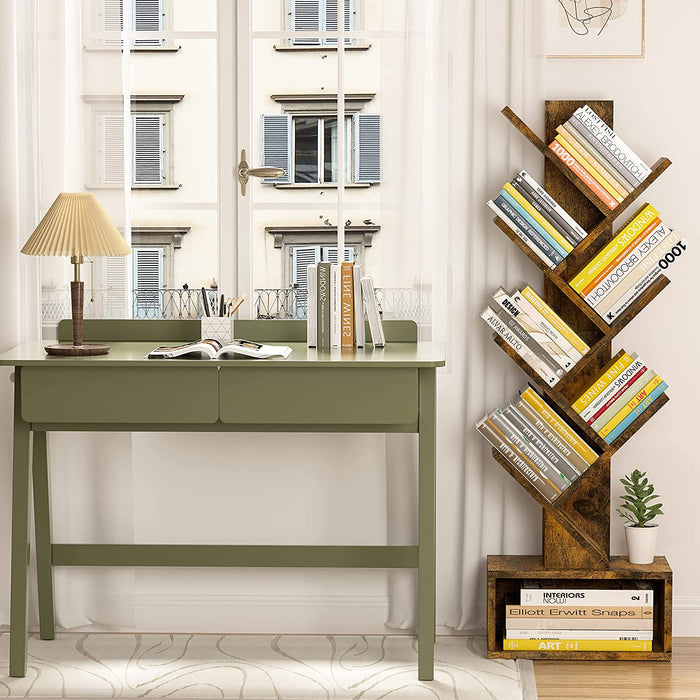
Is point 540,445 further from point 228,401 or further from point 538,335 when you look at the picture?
point 228,401

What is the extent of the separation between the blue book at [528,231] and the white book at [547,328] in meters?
0.14

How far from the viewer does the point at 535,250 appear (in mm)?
2758

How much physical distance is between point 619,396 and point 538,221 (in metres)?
0.56

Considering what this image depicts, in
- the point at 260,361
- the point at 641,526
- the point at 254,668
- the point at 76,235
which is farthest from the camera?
the point at 641,526

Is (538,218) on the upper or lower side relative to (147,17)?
lower

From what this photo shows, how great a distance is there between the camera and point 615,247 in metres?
2.76

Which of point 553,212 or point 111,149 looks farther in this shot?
point 111,149

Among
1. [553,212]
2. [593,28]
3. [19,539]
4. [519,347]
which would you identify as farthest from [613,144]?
[19,539]

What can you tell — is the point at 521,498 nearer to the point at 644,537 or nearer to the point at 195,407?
the point at 644,537

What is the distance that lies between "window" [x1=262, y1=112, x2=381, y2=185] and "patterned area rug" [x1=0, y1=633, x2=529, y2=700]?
4.64 feet

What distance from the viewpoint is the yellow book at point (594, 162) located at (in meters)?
2.74

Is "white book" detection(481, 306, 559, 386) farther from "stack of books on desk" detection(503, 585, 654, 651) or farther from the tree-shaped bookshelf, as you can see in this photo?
"stack of books on desk" detection(503, 585, 654, 651)

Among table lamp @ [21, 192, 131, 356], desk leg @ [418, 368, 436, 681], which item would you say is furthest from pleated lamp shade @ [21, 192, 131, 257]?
desk leg @ [418, 368, 436, 681]

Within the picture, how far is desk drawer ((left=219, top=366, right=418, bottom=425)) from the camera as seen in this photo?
2.49 meters
